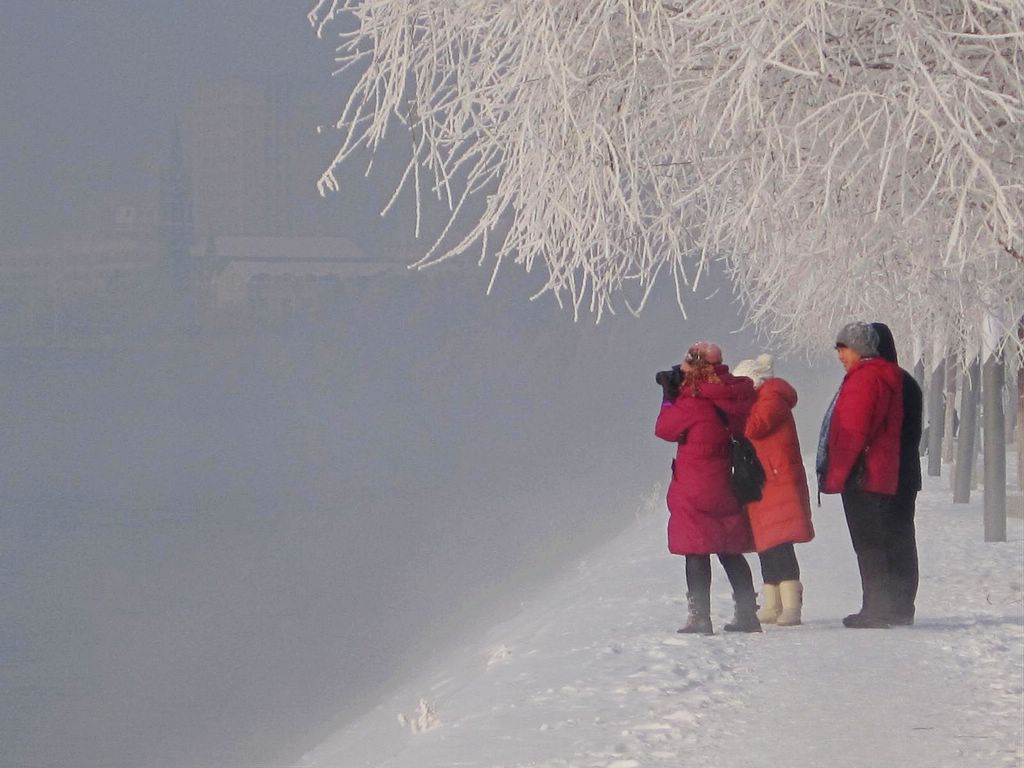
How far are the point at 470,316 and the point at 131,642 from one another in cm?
14005

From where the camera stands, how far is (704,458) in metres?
8.95

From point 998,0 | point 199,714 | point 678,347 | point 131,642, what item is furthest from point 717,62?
point 678,347

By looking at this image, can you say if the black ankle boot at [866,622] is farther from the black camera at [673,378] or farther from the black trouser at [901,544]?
the black camera at [673,378]

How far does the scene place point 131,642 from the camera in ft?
107

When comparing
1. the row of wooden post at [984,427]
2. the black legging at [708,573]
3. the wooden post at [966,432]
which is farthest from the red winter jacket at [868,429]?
the wooden post at [966,432]

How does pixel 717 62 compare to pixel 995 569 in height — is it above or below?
above

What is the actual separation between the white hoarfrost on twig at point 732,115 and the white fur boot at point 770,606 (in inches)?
106

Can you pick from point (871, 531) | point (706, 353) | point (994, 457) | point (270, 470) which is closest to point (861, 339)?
point (706, 353)

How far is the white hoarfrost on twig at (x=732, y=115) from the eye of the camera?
536cm

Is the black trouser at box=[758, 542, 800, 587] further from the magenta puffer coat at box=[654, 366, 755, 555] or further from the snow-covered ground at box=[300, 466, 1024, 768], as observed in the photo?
the magenta puffer coat at box=[654, 366, 755, 555]

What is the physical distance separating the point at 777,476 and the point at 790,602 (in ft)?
2.66

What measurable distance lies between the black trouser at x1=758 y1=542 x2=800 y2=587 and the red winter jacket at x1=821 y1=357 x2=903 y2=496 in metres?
0.56

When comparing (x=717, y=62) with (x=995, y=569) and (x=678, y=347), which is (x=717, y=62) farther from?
(x=678, y=347)

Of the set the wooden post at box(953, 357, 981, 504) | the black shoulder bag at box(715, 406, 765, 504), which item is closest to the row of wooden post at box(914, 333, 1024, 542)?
the wooden post at box(953, 357, 981, 504)
